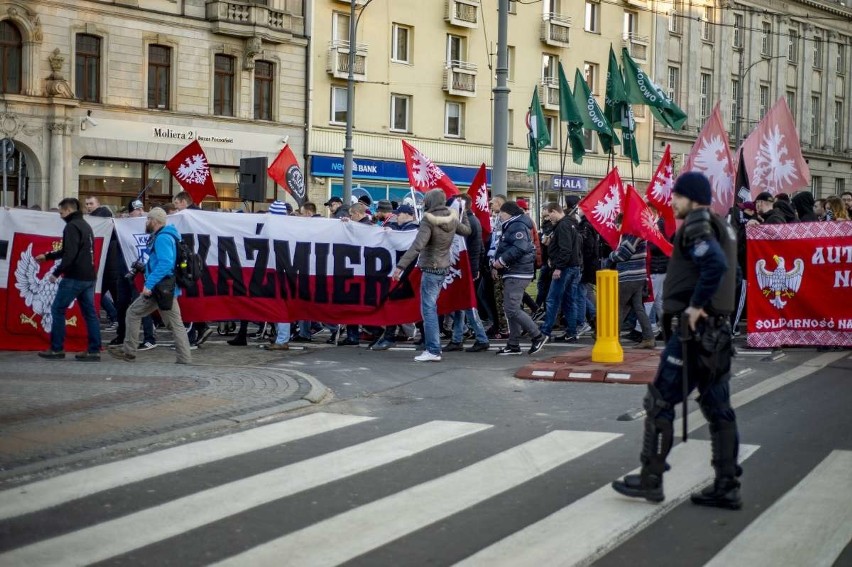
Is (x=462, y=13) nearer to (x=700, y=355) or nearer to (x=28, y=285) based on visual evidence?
(x=28, y=285)

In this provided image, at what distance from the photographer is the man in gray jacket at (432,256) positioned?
45.6ft

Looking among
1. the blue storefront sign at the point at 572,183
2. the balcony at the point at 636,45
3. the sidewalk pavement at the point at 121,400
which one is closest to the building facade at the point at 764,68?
the balcony at the point at 636,45

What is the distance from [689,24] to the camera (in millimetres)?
57875

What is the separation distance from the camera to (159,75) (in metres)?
37.6

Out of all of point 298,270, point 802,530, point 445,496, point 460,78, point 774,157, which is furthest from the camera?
point 460,78

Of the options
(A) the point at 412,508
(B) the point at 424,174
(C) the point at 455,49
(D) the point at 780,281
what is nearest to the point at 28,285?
(B) the point at 424,174

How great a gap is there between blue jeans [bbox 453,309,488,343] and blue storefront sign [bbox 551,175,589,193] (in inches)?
1433

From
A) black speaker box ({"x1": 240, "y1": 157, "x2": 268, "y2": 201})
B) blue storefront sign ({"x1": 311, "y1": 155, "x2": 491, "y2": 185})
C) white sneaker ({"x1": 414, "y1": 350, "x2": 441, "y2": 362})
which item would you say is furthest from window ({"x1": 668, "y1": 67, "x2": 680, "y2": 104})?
white sneaker ({"x1": 414, "y1": 350, "x2": 441, "y2": 362})

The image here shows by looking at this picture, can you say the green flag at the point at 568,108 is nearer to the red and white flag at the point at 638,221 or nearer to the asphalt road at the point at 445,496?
the red and white flag at the point at 638,221

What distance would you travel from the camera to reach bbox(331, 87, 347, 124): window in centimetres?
4294

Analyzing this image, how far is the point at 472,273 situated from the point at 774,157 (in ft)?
15.3

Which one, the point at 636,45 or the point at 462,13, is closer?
the point at 462,13

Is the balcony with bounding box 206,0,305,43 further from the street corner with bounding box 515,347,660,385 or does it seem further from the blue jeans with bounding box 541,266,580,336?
the street corner with bounding box 515,347,660,385

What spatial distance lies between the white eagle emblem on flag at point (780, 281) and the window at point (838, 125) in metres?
58.9
